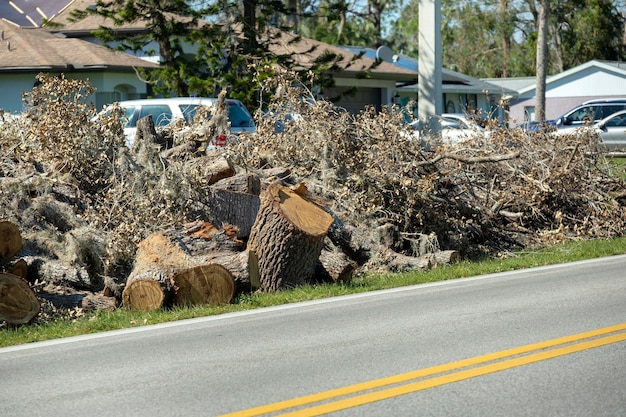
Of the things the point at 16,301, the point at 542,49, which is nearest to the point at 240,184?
the point at 16,301

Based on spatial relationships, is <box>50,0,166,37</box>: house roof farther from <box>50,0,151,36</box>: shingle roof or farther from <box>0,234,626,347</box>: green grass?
<box>0,234,626,347</box>: green grass

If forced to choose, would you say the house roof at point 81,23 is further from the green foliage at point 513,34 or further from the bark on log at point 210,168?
the green foliage at point 513,34

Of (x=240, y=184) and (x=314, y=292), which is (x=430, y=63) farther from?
(x=314, y=292)

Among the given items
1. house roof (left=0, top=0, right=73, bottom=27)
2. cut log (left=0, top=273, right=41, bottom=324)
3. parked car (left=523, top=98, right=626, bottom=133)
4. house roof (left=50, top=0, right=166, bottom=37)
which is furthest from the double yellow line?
house roof (left=0, top=0, right=73, bottom=27)

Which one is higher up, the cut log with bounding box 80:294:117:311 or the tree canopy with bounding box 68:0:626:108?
the tree canopy with bounding box 68:0:626:108

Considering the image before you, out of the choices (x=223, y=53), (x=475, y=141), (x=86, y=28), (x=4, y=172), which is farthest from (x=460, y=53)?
(x=4, y=172)

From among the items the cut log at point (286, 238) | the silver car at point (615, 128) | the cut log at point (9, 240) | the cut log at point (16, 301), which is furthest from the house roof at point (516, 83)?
the cut log at point (16, 301)

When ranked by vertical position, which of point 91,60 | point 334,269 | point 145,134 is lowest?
point 334,269

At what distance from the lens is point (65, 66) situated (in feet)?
87.7

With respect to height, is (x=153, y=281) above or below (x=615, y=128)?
below

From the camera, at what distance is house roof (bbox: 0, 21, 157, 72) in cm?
2686

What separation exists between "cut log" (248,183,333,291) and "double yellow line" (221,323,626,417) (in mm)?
3470

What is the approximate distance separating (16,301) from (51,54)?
68.0 feet

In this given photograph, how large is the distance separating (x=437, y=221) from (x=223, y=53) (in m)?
13.2
